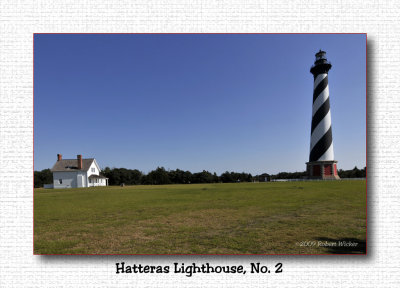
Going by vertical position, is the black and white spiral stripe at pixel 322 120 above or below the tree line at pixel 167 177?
above

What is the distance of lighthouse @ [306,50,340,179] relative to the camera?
11.5 metres

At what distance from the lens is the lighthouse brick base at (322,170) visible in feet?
42.2

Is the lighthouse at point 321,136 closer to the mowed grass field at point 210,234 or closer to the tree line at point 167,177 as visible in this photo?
the tree line at point 167,177

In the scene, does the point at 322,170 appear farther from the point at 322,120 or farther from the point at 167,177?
the point at 167,177

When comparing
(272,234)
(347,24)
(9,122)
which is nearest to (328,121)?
(347,24)

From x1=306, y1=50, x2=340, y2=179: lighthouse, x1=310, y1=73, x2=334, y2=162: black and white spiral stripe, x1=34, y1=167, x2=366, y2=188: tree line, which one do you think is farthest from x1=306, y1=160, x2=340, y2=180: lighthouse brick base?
x1=34, y1=167, x2=366, y2=188: tree line

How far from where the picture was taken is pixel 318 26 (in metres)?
4.60

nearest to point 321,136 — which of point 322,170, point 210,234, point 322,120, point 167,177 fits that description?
point 322,170

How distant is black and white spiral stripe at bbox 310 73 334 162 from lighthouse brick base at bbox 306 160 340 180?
1.71 ft

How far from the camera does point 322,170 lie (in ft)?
48.1

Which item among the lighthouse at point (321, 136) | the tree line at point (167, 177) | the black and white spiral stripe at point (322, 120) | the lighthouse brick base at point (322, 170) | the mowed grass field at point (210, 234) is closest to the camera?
the mowed grass field at point (210, 234)

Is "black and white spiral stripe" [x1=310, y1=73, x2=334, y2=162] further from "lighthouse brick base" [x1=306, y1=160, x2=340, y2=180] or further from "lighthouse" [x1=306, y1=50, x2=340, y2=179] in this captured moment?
"lighthouse brick base" [x1=306, y1=160, x2=340, y2=180]

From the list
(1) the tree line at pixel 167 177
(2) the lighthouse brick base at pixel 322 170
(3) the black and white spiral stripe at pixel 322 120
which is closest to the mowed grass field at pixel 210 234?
(3) the black and white spiral stripe at pixel 322 120

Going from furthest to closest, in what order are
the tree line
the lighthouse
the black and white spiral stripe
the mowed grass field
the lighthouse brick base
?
1. the tree line
2. the lighthouse brick base
3. the lighthouse
4. the black and white spiral stripe
5. the mowed grass field
